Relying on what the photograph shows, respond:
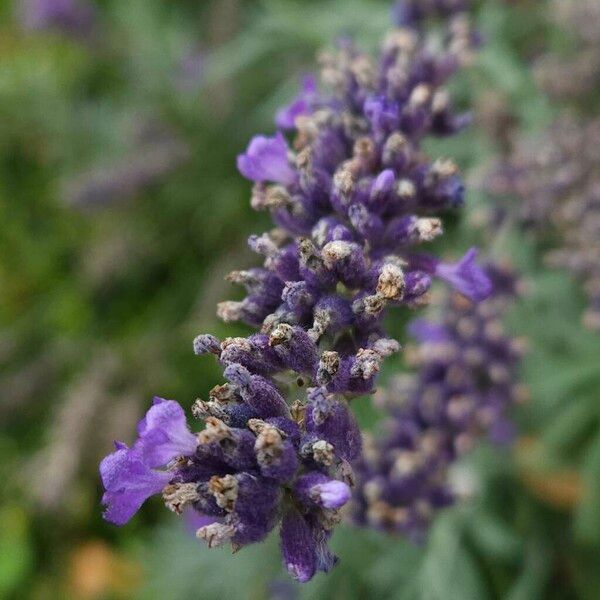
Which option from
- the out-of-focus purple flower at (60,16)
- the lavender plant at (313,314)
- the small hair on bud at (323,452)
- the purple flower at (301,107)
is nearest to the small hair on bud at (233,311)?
the lavender plant at (313,314)

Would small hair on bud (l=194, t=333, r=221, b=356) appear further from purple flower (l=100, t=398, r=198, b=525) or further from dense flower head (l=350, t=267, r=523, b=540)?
dense flower head (l=350, t=267, r=523, b=540)

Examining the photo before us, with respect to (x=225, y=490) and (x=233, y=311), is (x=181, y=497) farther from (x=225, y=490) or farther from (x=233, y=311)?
(x=233, y=311)

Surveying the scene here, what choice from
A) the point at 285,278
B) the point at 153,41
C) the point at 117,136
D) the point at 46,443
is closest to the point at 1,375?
the point at 46,443

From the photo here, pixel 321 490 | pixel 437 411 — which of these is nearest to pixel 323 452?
pixel 321 490

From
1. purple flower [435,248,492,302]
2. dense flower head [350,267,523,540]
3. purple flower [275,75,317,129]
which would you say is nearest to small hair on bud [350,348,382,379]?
purple flower [435,248,492,302]

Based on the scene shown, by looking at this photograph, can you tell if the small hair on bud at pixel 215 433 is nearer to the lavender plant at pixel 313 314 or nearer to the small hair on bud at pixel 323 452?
the lavender plant at pixel 313 314
